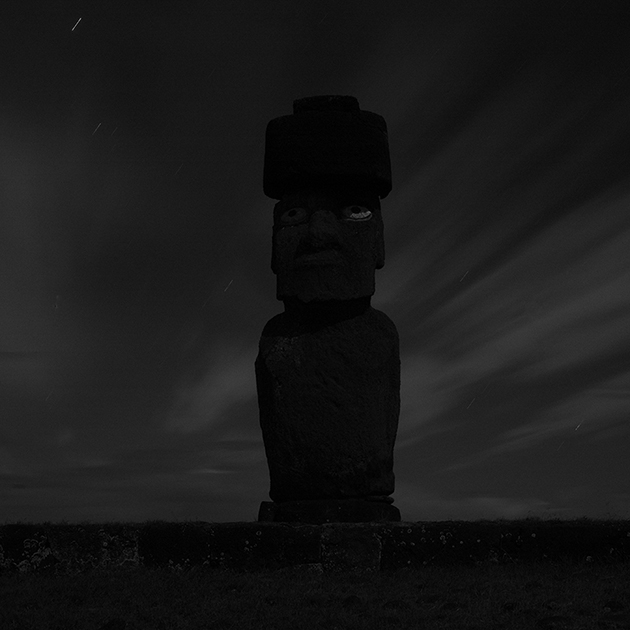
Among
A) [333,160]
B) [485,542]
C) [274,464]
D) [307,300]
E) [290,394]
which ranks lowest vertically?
[485,542]

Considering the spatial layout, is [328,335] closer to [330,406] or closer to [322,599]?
[330,406]

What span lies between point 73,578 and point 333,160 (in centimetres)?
483

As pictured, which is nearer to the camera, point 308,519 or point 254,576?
point 254,576

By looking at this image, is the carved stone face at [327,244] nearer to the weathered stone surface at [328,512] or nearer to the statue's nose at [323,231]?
the statue's nose at [323,231]

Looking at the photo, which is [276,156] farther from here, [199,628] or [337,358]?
[199,628]

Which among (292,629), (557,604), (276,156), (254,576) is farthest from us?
(276,156)

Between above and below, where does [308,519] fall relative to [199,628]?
above

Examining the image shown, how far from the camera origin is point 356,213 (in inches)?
346

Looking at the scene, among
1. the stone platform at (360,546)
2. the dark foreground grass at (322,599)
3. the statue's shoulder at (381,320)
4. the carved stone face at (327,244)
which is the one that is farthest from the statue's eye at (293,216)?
the dark foreground grass at (322,599)

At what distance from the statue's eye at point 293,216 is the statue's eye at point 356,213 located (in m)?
0.43

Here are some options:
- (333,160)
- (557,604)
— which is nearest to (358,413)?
(333,160)

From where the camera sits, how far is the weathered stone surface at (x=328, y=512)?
7.80 metres

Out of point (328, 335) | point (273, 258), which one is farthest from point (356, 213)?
point (328, 335)

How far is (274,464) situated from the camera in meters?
8.35
